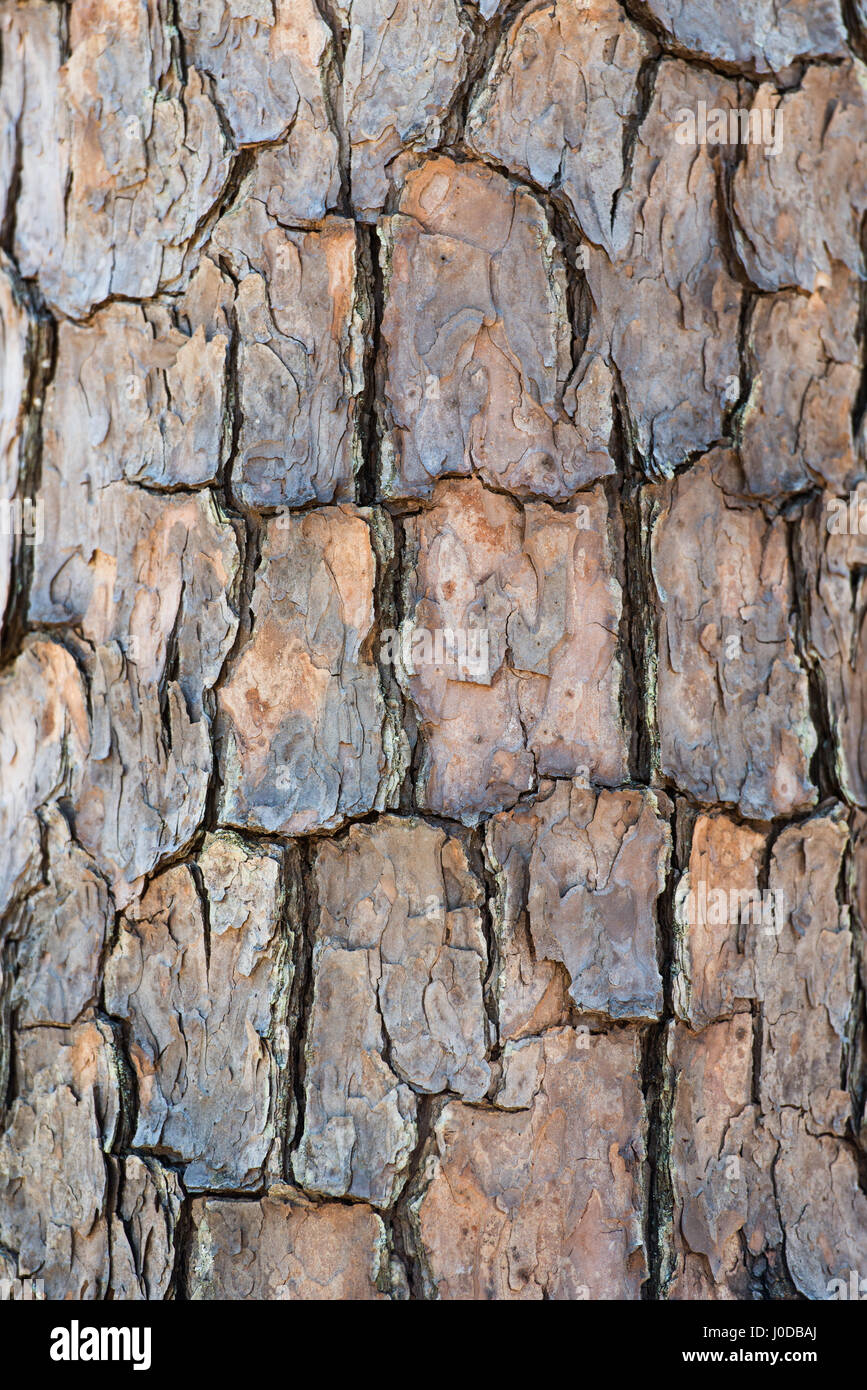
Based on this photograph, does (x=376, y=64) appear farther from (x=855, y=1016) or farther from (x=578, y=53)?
(x=855, y=1016)

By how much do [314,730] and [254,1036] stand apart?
0.31 m

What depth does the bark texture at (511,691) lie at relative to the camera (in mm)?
960

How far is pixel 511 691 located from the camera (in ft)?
3.20

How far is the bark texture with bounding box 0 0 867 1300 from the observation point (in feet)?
3.15

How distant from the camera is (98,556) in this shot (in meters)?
1.01

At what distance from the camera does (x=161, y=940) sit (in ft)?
3.23

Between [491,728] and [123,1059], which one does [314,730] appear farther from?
[123,1059]

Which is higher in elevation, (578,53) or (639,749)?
(578,53)

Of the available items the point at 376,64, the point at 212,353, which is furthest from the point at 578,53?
the point at 212,353

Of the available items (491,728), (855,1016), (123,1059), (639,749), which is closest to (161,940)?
(123,1059)

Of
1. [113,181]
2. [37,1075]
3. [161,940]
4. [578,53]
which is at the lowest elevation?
[37,1075]

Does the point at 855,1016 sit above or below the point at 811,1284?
above

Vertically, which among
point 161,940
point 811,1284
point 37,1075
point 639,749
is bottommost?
point 811,1284

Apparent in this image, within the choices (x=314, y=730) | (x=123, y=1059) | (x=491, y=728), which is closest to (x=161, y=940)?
(x=123, y=1059)
